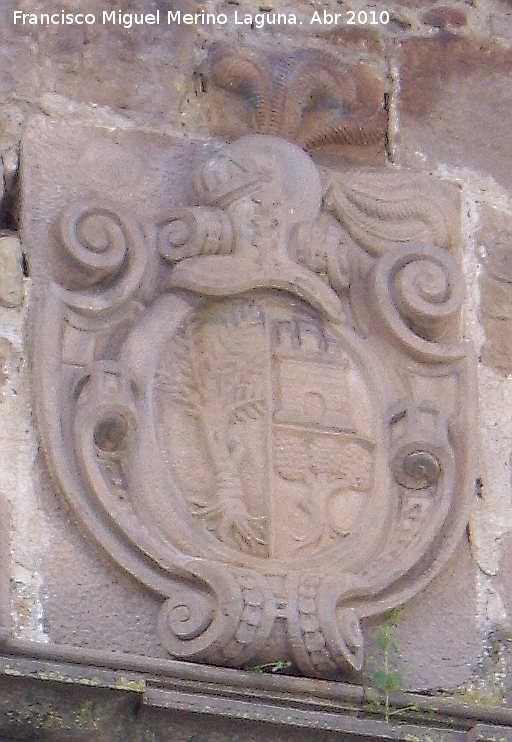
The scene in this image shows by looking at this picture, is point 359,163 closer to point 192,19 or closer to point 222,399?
point 192,19

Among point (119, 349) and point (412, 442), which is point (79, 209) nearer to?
point (119, 349)

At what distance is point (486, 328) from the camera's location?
15.2 feet

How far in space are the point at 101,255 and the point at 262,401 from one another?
1.27ft

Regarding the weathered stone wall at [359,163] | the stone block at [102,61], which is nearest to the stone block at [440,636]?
the weathered stone wall at [359,163]

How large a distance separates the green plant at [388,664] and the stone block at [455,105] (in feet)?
3.25

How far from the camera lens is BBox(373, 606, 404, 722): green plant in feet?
13.4

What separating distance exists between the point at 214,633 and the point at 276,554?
8.0 inches

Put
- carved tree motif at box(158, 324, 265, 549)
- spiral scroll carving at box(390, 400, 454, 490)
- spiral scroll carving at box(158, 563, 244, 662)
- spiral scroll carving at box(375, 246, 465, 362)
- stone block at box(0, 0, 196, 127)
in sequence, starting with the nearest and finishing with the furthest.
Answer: spiral scroll carving at box(158, 563, 244, 662), carved tree motif at box(158, 324, 265, 549), spiral scroll carving at box(390, 400, 454, 490), spiral scroll carving at box(375, 246, 465, 362), stone block at box(0, 0, 196, 127)

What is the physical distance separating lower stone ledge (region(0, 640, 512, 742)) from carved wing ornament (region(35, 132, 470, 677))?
6cm

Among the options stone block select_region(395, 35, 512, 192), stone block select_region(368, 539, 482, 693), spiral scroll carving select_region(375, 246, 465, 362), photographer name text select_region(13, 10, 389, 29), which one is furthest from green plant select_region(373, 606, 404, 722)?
photographer name text select_region(13, 10, 389, 29)

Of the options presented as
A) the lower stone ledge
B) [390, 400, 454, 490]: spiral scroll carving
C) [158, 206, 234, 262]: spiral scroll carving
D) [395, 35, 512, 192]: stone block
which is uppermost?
[395, 35, 512, 192]: stone block

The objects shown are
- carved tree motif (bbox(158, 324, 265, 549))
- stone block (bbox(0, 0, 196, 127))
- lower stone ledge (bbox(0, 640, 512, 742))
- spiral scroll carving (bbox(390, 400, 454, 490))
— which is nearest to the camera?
lower stone ledge (bbox(0, 640, 512, 742))

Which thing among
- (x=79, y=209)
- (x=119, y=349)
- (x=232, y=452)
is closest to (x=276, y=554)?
(x=232, y=452)

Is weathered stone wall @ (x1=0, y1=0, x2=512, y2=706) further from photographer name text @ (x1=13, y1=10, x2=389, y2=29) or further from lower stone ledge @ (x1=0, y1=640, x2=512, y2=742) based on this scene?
lower stone ledge @ (x1=0, y1=640, x2=512, y2=742)
